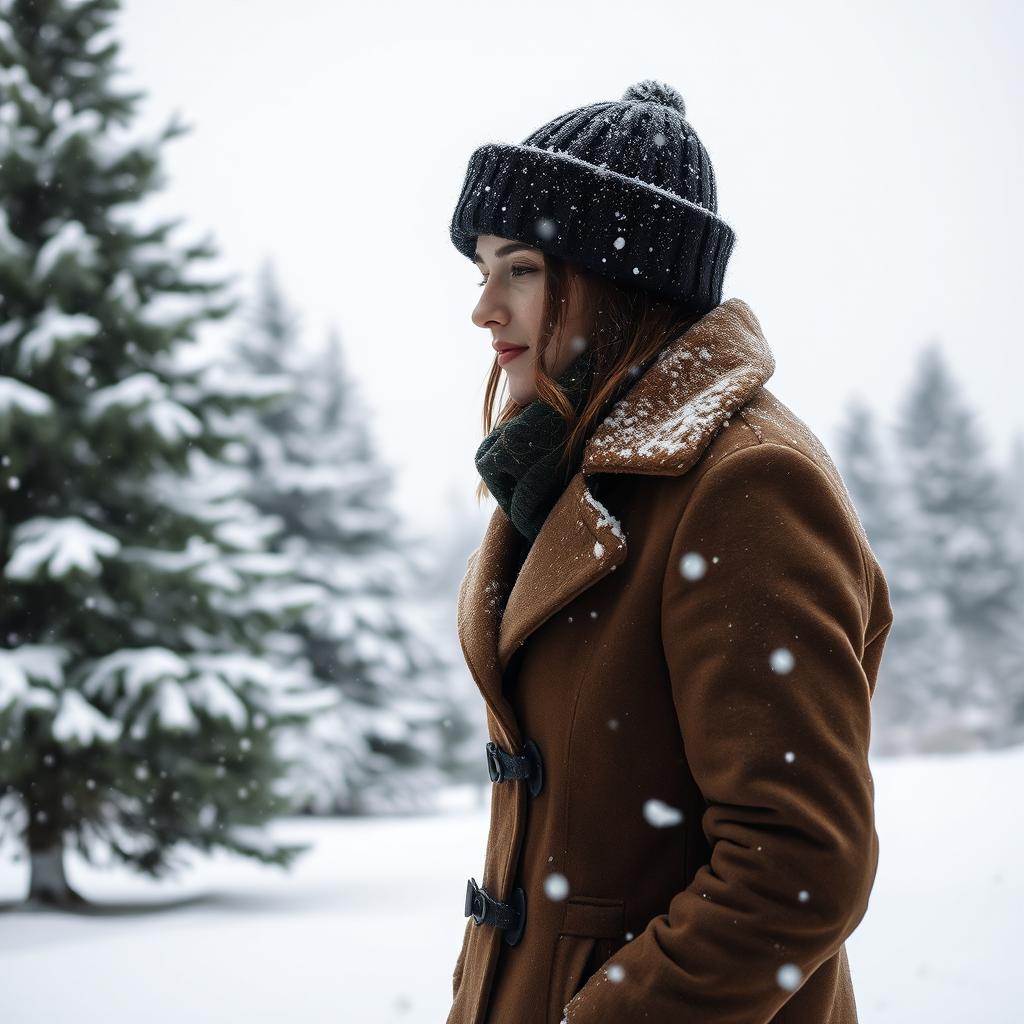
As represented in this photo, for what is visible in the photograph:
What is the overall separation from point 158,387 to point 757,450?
796 cm

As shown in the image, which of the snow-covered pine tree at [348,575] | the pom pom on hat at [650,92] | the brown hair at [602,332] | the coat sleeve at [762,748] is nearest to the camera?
the coat sleeve at [762,748]

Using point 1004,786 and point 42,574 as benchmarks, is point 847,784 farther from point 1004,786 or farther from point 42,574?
point 1004,786

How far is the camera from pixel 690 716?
150 centimetres

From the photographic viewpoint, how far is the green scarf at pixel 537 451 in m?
1.94

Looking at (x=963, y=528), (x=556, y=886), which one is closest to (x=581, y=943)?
(x=556, y=886)

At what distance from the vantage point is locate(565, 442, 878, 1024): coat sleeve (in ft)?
4.56

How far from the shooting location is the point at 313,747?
54.9 feet

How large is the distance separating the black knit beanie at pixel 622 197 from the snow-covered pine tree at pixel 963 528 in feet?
92.4

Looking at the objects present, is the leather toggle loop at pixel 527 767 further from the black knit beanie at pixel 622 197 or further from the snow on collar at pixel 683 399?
the black knit beanie at pixel 622 197

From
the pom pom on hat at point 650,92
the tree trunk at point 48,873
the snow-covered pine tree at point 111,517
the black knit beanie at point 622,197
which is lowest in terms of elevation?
the tree trunk at point 48,873

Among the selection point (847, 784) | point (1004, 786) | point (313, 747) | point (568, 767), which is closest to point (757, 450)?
point (847, 784)

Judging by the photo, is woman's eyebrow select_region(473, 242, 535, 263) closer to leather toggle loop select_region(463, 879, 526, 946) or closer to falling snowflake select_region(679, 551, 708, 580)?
falling snowflake select_region(679, 551, 708, 580)

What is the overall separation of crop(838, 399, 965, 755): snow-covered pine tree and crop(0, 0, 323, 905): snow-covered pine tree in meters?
22.1

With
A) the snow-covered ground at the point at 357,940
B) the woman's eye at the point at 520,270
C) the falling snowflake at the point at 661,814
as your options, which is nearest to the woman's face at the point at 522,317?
the woman's eye at the point at 520,270
